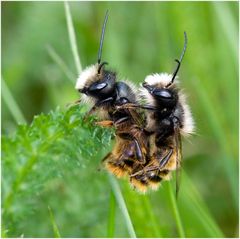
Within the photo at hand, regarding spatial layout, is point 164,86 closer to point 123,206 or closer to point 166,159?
point 166,159

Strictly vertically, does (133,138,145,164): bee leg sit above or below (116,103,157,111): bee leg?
below

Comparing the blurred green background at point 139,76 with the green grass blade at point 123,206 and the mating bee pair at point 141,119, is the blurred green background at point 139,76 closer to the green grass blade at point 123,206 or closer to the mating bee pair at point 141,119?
the mating bee pair at point 141,119

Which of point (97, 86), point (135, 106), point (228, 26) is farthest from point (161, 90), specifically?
point (228, 26)

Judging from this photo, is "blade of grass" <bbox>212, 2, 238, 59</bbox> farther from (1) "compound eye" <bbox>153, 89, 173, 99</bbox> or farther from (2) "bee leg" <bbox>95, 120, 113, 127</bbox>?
(2) "bee leg" <bbox>95, 120, 113, 127</bbox>

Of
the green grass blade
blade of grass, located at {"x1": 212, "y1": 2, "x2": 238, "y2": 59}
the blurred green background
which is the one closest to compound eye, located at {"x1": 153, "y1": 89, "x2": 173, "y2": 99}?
the green grass blade

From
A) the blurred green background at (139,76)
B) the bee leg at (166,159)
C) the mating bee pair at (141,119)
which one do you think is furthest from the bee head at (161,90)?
the blurred green background at (139,76)

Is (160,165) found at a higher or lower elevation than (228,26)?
lower

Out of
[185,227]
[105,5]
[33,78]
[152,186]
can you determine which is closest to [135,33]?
[105,5]

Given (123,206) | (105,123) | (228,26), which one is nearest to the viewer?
(123,206)
